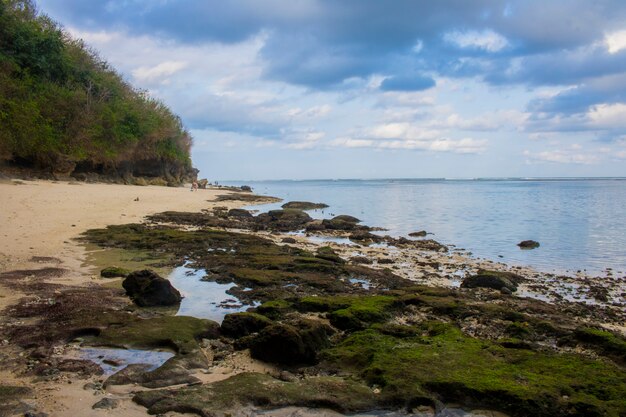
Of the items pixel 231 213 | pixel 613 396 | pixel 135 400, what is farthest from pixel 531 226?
pixel 135 400

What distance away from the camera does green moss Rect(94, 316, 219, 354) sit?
585 centimetres

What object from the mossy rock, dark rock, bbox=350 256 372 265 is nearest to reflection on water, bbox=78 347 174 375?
the mossy rock

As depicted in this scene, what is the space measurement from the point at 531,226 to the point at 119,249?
950 inches

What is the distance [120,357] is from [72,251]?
7.81 meters

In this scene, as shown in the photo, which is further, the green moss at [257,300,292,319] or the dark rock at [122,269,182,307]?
the dark rock at [122,269,182,307]

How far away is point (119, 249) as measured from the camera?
13.3m

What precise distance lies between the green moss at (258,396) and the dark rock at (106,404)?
17 centimetres

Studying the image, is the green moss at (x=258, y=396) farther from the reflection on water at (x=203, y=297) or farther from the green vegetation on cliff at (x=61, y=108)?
the green vegetation on cliff at (x=61, y=108)

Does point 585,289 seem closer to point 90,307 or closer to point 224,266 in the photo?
point 224,266

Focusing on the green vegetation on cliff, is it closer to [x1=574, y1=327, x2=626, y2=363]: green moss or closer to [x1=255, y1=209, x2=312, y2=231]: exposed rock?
[x1=255, y1=209, x2=312, y2=231]: exposed rock

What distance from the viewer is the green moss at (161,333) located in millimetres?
5852

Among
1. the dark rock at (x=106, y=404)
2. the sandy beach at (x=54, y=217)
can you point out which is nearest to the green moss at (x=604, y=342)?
the dark rock at (x=106, y=404)

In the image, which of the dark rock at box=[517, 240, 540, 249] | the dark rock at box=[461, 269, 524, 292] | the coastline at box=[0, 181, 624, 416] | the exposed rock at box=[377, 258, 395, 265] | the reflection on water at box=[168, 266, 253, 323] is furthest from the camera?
the dark rock at box=[517, 240, 540, 249]

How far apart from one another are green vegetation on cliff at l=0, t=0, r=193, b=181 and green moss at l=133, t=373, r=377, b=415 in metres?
29.6
